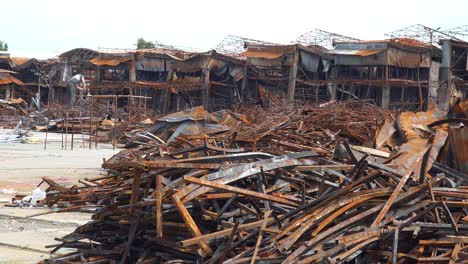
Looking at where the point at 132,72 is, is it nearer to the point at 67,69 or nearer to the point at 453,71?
the point at 67,69

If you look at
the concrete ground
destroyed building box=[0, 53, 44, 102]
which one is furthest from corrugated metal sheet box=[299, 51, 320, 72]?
destroyed building box=[0, 53, 44, 102]

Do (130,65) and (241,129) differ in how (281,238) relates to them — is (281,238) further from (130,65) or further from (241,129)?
(130,65)

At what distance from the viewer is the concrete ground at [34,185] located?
7343mm

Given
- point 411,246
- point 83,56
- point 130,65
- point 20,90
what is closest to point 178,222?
point 411,246

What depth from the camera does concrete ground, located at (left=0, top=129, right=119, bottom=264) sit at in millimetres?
7343

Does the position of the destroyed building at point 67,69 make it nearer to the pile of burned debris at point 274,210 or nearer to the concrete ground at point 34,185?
the concrete ground at point 34,185

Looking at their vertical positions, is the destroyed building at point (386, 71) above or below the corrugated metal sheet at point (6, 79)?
above

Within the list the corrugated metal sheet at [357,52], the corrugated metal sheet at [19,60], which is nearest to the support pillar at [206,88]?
the corrugated metal sheet at [357,52]

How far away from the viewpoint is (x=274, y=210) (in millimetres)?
4941

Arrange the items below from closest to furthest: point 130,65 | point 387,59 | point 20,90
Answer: point 387,59
point 130,65
point 20,90

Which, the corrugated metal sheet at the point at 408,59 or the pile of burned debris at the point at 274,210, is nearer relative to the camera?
the pile of burned debris at the point at 274,210

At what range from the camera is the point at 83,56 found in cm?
5094

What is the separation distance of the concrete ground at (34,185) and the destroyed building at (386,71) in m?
17.6

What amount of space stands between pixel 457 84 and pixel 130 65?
23081mm
